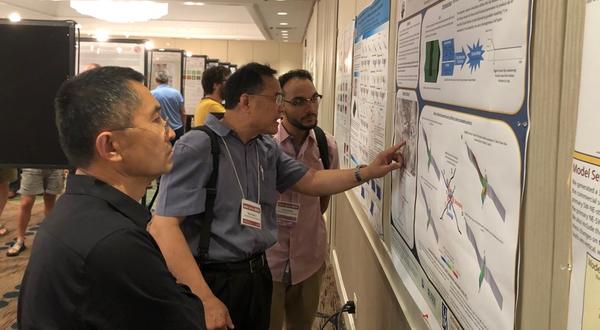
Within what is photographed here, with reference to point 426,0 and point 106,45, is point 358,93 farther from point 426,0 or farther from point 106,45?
point 106,45

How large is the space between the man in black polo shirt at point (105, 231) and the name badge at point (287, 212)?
109cm

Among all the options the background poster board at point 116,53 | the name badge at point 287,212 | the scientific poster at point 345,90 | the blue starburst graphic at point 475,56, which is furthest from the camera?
the background poster board at point 116,53

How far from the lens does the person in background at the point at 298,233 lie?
2215mm

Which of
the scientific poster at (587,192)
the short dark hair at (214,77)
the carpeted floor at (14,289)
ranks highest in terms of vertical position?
the short dark hair at (214,77)

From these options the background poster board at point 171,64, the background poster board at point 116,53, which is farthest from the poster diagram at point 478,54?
the background poster board at point 171,64

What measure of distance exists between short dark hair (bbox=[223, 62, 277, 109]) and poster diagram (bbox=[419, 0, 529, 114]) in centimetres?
75

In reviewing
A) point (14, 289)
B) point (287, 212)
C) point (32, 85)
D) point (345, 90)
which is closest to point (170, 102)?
point (14, 289)

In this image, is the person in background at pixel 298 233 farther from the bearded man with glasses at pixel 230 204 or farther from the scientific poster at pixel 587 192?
the scientific poster at pixel 587 192

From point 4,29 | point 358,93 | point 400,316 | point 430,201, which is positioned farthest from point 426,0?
point 4,29

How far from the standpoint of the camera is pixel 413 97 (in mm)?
1328

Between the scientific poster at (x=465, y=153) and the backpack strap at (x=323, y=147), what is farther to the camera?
the backpack strap at (x=323, y=147)

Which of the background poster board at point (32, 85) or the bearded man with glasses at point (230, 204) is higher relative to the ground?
the background poster board at point (32, 85)

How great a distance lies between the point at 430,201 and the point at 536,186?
0.50 m

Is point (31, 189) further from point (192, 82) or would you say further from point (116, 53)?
point (192, 82)
